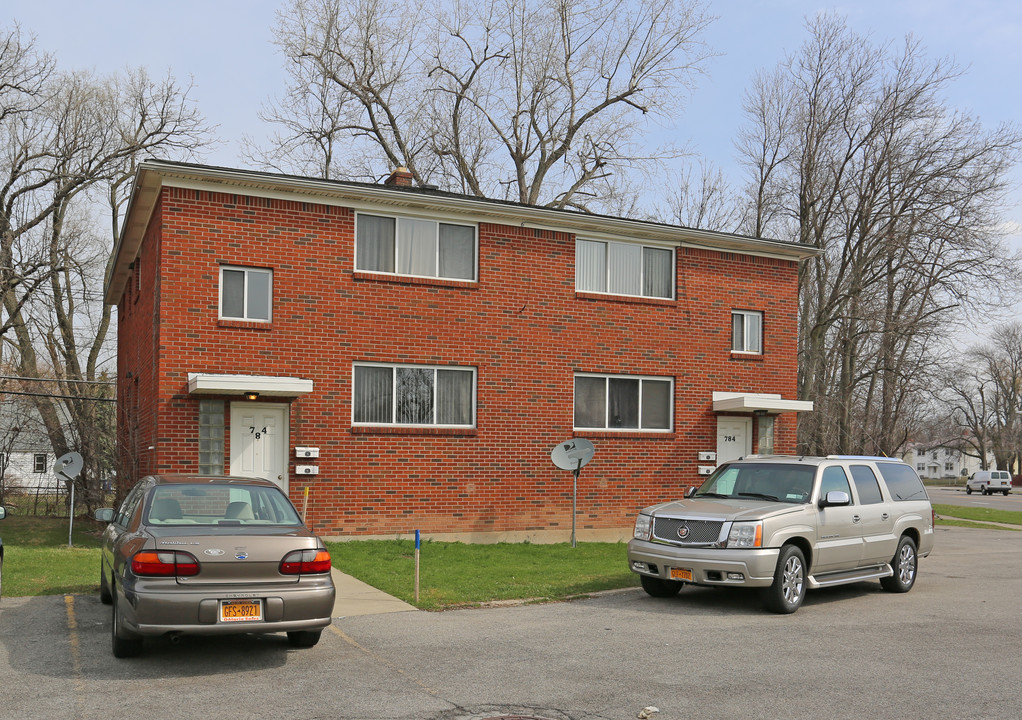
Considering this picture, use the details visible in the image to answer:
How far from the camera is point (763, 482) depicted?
12.1 m

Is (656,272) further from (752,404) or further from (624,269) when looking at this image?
(752,404)

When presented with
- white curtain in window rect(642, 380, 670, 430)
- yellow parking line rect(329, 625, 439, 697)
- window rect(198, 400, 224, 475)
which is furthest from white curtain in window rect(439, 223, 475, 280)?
yellow parking line rect(329, 625, 439, 697)

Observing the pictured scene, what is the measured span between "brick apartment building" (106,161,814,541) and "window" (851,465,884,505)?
23.9 ft

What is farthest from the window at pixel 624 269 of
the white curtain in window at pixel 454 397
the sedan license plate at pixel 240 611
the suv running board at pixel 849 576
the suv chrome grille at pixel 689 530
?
the sedan license plate at pixel 240 611

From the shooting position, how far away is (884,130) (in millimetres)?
33562

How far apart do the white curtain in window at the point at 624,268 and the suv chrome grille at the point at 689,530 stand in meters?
8.88

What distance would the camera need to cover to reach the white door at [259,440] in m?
16.2

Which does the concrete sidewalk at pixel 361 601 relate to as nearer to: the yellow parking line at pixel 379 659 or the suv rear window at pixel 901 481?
the yellow parking line at pixel 379 659

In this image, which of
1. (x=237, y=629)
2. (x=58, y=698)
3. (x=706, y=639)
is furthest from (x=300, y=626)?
(x=706, y=639)

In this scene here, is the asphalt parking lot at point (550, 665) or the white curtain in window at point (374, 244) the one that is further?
the white curtain in window at point (374, 244)

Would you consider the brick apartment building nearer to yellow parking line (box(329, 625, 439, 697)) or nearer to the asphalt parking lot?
the asphalt parking lot

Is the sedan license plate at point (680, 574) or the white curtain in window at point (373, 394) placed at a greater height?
the white curtain in window at point (373, 394)

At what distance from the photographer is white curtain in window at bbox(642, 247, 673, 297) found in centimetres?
2006

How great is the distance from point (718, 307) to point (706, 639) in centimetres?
1239
